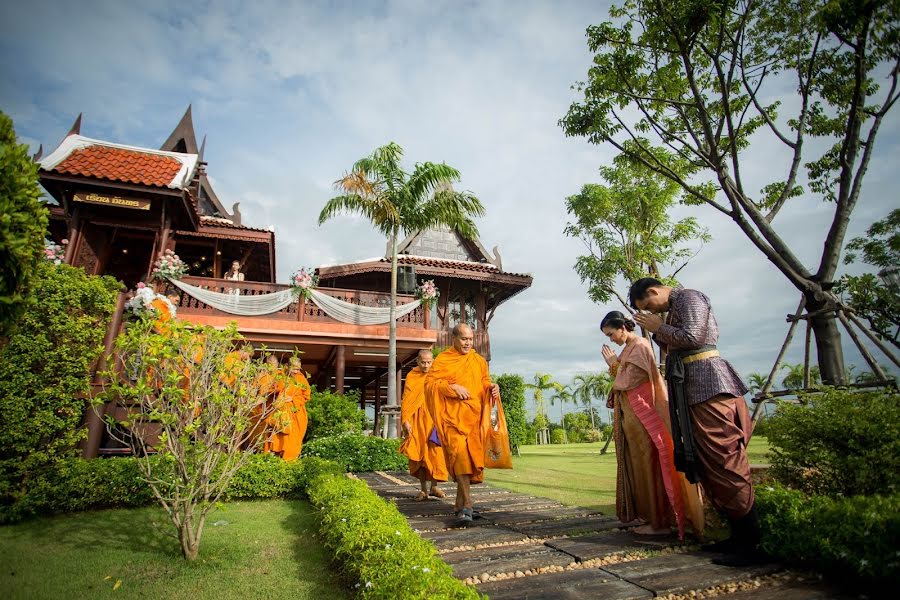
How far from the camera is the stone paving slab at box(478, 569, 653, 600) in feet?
7.91

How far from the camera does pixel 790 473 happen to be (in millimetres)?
3965

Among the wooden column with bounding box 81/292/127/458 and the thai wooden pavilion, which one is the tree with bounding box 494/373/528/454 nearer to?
the thai wooden pavilion

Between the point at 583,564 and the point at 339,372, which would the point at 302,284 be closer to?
the point at 339,372

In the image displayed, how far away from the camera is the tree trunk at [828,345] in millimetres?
5719

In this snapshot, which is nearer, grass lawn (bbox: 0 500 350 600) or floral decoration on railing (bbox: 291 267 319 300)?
grass lawn (bbox: 0 500 350 600)

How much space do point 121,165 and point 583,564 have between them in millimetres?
12831

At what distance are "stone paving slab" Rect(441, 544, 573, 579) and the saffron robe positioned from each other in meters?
0.97

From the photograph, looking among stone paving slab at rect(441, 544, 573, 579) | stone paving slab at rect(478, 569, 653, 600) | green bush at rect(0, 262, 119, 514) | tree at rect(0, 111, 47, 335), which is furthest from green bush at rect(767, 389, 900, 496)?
green bush at rect(0, 262, 119, 514)

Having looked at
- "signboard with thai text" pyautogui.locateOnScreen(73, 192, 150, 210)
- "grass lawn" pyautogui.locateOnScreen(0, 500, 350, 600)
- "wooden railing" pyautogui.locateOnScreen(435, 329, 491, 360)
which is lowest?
"grass lawn" pyautogui.locateOnScreen(0, 500, 350, 600)

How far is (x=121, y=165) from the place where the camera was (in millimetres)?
10750

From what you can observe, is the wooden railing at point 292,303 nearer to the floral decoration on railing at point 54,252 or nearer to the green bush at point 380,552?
the floral decoration on railing at point 54,252

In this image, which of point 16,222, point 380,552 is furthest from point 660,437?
point 16,222

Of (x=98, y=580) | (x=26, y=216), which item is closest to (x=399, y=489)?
(x=98, y=580)

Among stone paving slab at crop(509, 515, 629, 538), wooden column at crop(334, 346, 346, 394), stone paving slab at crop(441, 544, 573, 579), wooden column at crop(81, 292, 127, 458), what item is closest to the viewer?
stone paving slab at crop(441, 544, 573, 579)
